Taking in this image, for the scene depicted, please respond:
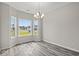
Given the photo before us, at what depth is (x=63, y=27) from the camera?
13.5 ft

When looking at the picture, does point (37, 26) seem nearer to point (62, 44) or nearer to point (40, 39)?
point (40, 39)

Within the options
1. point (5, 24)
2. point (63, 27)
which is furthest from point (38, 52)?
point (5, 24)

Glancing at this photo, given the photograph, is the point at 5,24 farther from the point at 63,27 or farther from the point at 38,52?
the point at 63,27

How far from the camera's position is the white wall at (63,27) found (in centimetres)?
354

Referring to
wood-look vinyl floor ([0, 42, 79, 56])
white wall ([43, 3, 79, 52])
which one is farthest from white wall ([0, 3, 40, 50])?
white wall ([43, 3, 79, 52])

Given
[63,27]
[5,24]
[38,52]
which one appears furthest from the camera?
[63,27]

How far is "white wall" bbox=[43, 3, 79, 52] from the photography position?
3.54m

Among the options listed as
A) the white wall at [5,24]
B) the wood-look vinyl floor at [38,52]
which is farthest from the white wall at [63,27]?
the white wall at [5,24]

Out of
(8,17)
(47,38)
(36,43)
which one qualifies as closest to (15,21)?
(8,17)

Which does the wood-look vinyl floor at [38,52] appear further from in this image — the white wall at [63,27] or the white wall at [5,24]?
the white wall at [63,27]

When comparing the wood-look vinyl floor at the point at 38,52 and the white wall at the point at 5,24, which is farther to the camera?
the white wall at the point at 5,24

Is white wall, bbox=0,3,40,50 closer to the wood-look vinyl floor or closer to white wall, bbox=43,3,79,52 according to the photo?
the wood-look vinyl floor

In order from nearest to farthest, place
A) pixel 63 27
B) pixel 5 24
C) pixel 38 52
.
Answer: pixel 38 52 < pixel 5 24 < pixel 63 27

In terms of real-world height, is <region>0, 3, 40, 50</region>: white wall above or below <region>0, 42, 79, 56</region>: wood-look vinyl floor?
above
